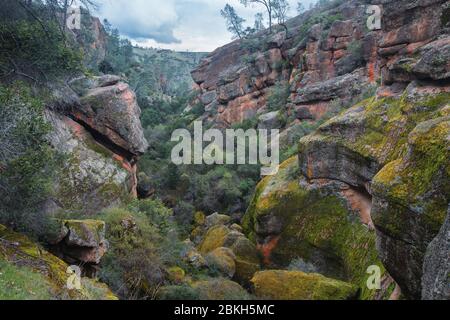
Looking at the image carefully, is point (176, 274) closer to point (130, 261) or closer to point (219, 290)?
point (130, 261)

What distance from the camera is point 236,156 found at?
32031 mm

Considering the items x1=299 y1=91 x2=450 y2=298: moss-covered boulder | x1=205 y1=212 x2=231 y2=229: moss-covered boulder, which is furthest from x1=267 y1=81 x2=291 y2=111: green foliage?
x1=299 y1=91 x2=450 y2=298: moss-covered boulder

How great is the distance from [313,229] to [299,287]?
4301mm

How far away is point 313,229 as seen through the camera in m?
15.1

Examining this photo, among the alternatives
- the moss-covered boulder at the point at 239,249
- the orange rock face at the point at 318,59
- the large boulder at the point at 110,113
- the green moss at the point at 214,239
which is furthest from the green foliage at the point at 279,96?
the moss-covered boulder at the point at 239,249

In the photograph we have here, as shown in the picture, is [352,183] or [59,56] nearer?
[59,56]

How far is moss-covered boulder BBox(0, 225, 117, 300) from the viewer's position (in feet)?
20.4

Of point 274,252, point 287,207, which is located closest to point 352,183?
point 287,207

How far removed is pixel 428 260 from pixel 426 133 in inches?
112

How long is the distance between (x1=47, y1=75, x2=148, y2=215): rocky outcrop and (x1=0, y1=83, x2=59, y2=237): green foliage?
754 cm
